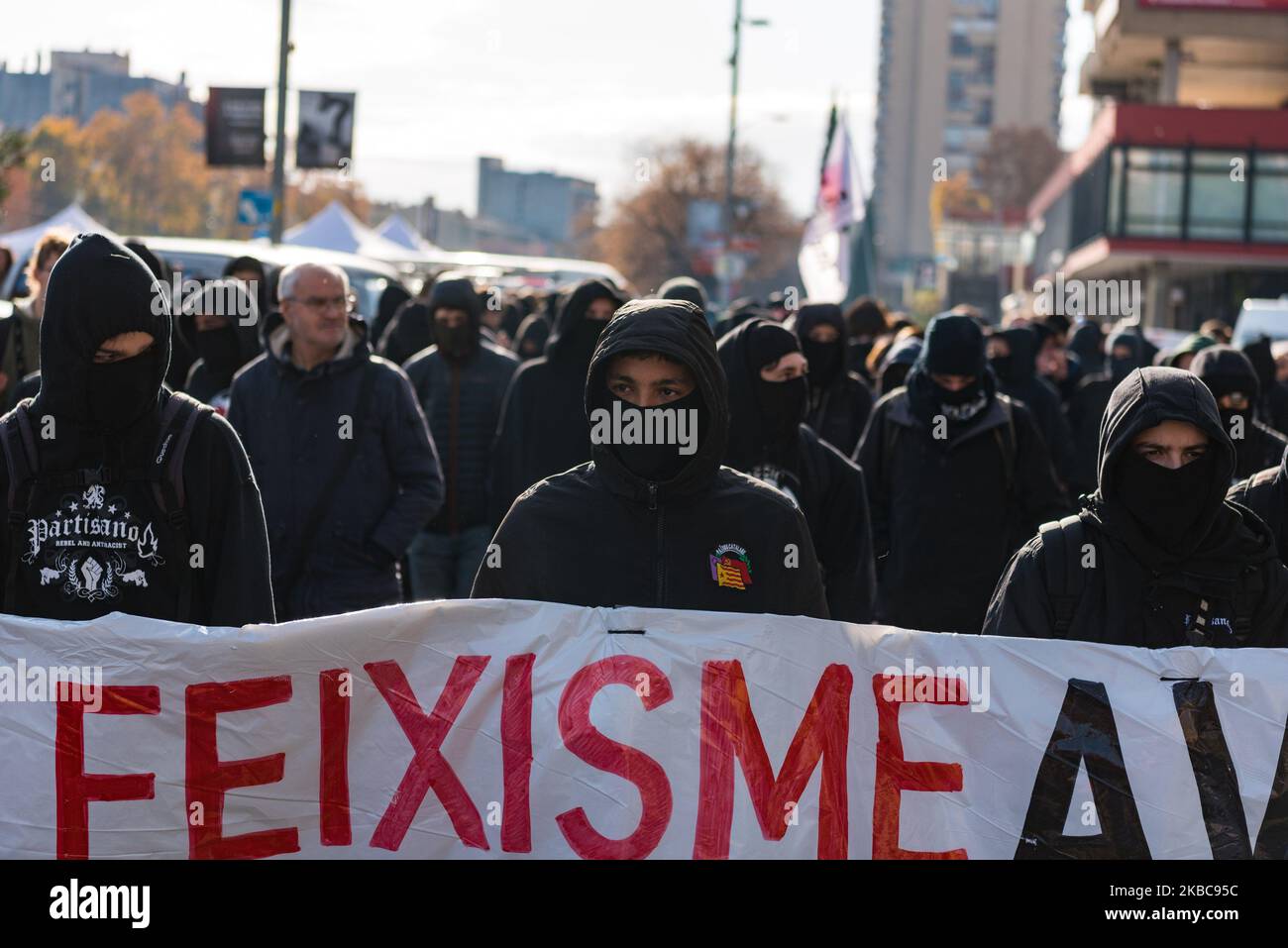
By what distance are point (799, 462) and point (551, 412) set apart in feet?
6.24

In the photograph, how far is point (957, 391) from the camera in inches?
282

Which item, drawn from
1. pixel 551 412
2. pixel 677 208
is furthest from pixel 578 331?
pixel 677 208

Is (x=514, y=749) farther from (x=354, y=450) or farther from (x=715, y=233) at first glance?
(x=715, y=233)

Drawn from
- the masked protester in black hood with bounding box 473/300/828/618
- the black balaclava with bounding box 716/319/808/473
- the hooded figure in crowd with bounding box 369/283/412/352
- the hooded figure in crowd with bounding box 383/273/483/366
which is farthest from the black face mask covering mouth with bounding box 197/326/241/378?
the hooded figure in crowd with bounding box 369/283/412/352

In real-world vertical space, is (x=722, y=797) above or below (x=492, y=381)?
below

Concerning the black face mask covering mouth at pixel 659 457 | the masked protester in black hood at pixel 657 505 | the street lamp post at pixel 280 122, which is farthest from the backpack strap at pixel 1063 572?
the street lamp post at pixel 280 122

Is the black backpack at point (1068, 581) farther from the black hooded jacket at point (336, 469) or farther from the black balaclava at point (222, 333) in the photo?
the black balaclava at point (222, 333)

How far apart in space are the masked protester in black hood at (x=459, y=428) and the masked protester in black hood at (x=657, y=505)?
4276 mm

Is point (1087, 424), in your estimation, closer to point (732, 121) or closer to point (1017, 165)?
point (732, 121)

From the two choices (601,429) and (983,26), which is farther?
(983,26)
